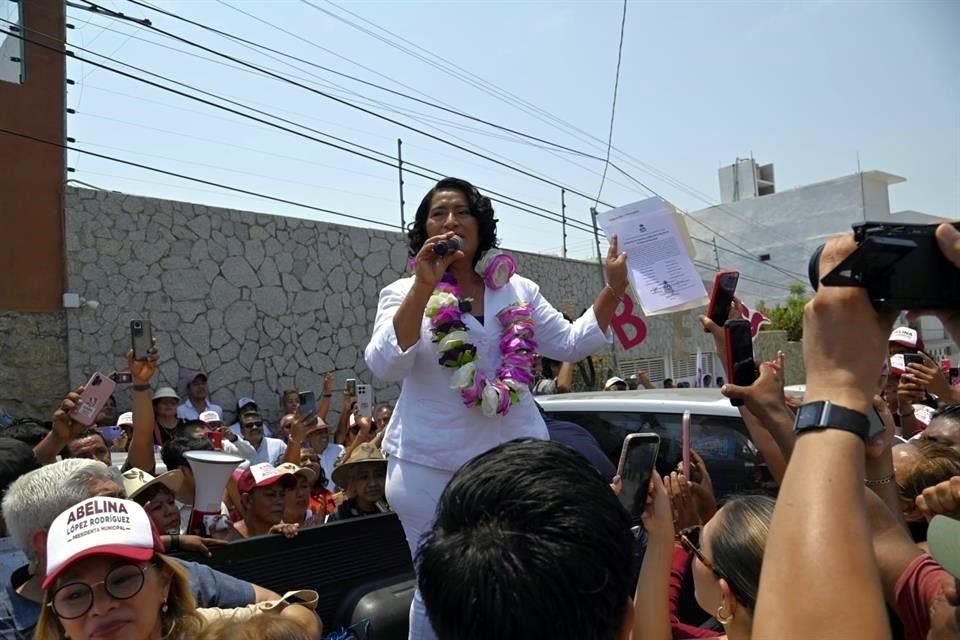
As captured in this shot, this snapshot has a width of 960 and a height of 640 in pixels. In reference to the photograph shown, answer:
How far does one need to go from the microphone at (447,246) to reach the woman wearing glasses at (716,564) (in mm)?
899

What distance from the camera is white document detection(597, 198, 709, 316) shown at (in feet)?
8.71

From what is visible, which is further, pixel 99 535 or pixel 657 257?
pixel 657 257

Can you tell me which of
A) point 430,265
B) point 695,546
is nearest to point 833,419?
point 695,546

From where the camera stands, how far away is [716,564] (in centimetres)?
171

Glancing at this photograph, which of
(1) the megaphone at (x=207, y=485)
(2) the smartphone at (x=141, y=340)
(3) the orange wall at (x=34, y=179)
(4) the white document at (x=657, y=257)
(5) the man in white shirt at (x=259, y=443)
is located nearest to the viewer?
(4) the white document at (x=657, y=257)

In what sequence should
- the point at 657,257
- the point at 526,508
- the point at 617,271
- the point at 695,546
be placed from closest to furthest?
1. the point at 526,508
2. the point at 695,546
3. the point at 617,271
4. the point at 657,257

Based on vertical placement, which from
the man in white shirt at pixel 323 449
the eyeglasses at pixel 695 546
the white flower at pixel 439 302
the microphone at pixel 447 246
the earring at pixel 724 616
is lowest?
the man in white shirt at pixel 323 449

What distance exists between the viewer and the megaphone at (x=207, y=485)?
357cm

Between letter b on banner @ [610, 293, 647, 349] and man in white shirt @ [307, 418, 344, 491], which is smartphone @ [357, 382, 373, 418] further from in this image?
letter b on banner @ [610, 293, 647, 349]

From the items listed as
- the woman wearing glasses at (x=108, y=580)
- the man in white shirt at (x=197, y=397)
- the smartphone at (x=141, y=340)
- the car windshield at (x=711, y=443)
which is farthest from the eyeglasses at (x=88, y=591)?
the man in white shirt at (x=197, y=397)

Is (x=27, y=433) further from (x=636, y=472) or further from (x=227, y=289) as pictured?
(x=227, y=289)

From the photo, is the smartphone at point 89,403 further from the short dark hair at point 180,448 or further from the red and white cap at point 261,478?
the red and white cap at point 261,478

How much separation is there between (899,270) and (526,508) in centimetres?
54

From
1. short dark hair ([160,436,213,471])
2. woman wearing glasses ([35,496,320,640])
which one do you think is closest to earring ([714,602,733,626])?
woman wearing glasses ([35,496,320,640])
